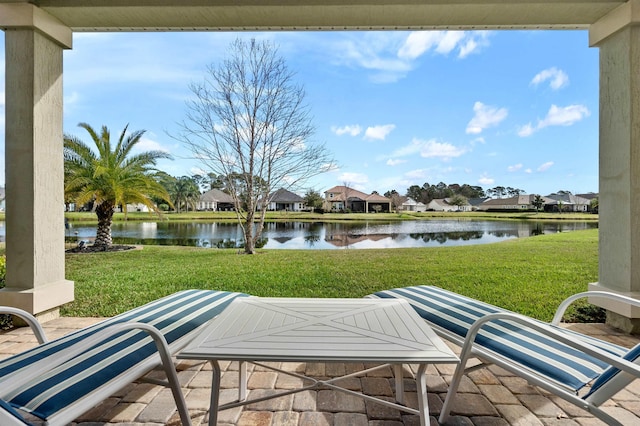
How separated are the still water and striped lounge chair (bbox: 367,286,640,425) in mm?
6157

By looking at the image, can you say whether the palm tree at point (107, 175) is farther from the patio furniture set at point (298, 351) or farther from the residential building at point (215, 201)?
the patio furniture set at point (298, 351)

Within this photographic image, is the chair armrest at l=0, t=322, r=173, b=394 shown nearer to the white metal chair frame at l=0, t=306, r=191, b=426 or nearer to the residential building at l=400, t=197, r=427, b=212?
the white metal chair frame at l=0, t=306, r=191, b=426

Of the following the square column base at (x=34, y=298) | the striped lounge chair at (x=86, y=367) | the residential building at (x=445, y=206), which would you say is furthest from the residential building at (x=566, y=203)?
the square column base at (x=34, y=298)

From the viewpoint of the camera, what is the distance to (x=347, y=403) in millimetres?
2041

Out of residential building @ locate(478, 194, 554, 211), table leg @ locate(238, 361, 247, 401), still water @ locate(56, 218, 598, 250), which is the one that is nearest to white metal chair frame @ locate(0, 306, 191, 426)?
table leg @ locate(238, 361, 247, 401)

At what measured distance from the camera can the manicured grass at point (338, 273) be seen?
15.1 ft

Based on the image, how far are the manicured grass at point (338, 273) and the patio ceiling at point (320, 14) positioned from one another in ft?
10.8

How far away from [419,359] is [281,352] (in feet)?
2.04

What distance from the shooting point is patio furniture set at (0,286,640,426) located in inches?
50.5

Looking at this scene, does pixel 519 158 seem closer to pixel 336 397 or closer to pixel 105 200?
pixel 336 397

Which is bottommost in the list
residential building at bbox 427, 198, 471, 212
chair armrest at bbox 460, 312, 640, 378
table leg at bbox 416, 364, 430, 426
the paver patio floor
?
the paver patio floor

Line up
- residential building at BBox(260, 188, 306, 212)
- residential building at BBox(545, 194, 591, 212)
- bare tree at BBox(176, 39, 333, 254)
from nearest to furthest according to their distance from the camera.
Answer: bare tree at BBox(176, 39, 333, 254), residential building at BBox(260, 188, 306, 212), residential building at BBox(545, 194, 591, 212)

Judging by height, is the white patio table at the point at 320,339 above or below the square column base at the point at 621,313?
above

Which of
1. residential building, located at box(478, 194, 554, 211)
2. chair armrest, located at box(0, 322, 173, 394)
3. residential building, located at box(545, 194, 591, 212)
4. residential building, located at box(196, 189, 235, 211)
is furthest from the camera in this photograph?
residential building, located at box(478, 194, 554, 211)
